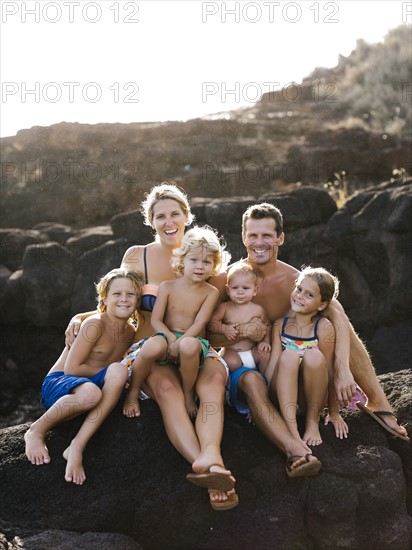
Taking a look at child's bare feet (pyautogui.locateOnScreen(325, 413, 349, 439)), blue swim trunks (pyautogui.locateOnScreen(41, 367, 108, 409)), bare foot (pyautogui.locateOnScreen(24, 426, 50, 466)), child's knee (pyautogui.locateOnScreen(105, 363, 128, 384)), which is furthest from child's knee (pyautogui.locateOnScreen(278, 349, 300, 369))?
bare foot (pyautogui.locateOnScreen(24, 426, 50, 466))

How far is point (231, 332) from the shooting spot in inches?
194

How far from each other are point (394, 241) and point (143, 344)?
17.2ft

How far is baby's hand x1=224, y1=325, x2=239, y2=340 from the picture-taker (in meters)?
4.92

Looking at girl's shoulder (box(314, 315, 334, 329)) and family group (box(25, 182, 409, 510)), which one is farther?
girl's shoulder (box(314, 315, 334, 329))

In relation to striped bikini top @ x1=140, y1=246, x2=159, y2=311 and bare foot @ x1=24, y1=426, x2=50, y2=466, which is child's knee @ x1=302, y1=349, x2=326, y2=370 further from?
bare foot @ x1=24, y1=426, x2=50, y2=466

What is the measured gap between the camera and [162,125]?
1912 centimetres

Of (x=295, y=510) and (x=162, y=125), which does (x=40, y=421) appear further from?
(x=162, y=125)

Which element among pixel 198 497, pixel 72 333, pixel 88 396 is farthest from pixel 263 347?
pixel 72 333

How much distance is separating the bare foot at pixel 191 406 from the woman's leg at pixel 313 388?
0.71 m

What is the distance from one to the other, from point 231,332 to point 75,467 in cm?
132

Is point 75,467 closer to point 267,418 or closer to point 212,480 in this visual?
point 212,480

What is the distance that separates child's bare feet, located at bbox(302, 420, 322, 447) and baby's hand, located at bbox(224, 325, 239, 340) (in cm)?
74

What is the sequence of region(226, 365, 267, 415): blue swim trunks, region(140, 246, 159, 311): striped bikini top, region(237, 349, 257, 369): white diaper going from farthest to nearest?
region(140, 246, 159, 311): striped bikini top → region(237, 349, 257, 369): white diaper → region(226, 365, 267, 415): blue swim trunks

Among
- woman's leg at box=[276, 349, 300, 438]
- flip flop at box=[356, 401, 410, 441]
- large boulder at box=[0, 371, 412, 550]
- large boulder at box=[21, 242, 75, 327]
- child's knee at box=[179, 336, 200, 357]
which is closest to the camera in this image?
large boulder at box=[0, 371, 412, 550]
